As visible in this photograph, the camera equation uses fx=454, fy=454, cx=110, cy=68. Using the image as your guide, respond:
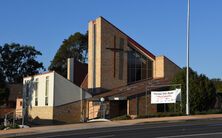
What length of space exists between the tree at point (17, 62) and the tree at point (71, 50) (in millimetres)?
7050

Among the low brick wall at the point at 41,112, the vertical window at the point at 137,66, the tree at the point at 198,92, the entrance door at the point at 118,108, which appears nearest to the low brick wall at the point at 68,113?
the low brick wall at the point at 41,112

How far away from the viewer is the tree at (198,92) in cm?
4088

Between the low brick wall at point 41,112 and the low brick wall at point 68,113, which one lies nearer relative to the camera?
the low brick wall at point 68,113

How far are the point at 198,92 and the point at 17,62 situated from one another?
66.0 metres

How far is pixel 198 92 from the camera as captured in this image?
41.2 meters

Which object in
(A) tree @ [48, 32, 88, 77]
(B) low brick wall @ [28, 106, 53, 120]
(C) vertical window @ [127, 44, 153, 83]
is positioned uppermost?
(A) tree @ [48, 32, 88, 77]

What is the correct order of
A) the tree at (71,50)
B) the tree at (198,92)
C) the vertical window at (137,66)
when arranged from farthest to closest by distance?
the tree at (71,50)
the vertical window at (137,66)
the tree at (198,92)

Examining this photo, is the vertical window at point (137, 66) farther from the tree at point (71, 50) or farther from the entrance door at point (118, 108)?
the tree at point (71, 50)

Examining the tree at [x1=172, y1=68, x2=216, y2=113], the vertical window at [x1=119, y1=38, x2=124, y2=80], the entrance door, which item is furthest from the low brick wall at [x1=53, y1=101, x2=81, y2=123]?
the tree at [x1=172, y1=68, x2=216, y2=113]

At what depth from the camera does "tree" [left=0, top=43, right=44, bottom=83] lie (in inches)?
3893

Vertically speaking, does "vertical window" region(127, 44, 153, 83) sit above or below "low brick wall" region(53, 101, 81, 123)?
above

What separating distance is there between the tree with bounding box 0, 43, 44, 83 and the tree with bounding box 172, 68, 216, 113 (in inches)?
2482

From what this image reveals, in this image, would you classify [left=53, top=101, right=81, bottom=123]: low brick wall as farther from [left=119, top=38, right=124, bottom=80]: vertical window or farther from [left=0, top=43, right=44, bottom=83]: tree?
[left=0, top=43, right=44, bottom=83]: tree

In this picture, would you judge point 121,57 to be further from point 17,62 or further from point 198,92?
point 17,62
